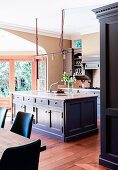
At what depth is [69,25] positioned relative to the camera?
21.1 feet

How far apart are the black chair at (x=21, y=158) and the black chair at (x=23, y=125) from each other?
97cm

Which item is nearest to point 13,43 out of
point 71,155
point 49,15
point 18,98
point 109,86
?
point 49,15

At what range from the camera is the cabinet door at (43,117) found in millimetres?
4453

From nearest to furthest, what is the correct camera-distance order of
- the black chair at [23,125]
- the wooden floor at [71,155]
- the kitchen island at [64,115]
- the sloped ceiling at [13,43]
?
the black chair at [23,125] < the wooden floor at [71,155] < the kitchen island at [64,115] < the sloped ceiling at [13,43]

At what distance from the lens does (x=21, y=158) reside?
138 centimetres

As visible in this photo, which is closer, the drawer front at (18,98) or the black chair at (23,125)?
the black chair at (23,125)

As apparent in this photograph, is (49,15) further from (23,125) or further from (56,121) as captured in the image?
(23,125)

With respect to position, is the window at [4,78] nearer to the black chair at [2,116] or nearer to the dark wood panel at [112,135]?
the black chair at [2,116]

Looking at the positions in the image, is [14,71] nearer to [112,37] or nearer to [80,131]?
[80,131]

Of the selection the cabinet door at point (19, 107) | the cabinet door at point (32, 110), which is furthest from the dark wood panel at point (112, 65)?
the cabinet door at point (19, 107)

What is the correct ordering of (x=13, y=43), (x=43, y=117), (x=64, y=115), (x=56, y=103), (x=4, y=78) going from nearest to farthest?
1. (x=64, y=115)
2. (x=56, y=103)
3. (x=43, y=117)
4. (x=13, y=43)
5. (x=4, y=78)

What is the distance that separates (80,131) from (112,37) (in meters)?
2.26

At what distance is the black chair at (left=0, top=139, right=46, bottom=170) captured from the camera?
129 centimetres

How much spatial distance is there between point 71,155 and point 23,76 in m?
5.15
